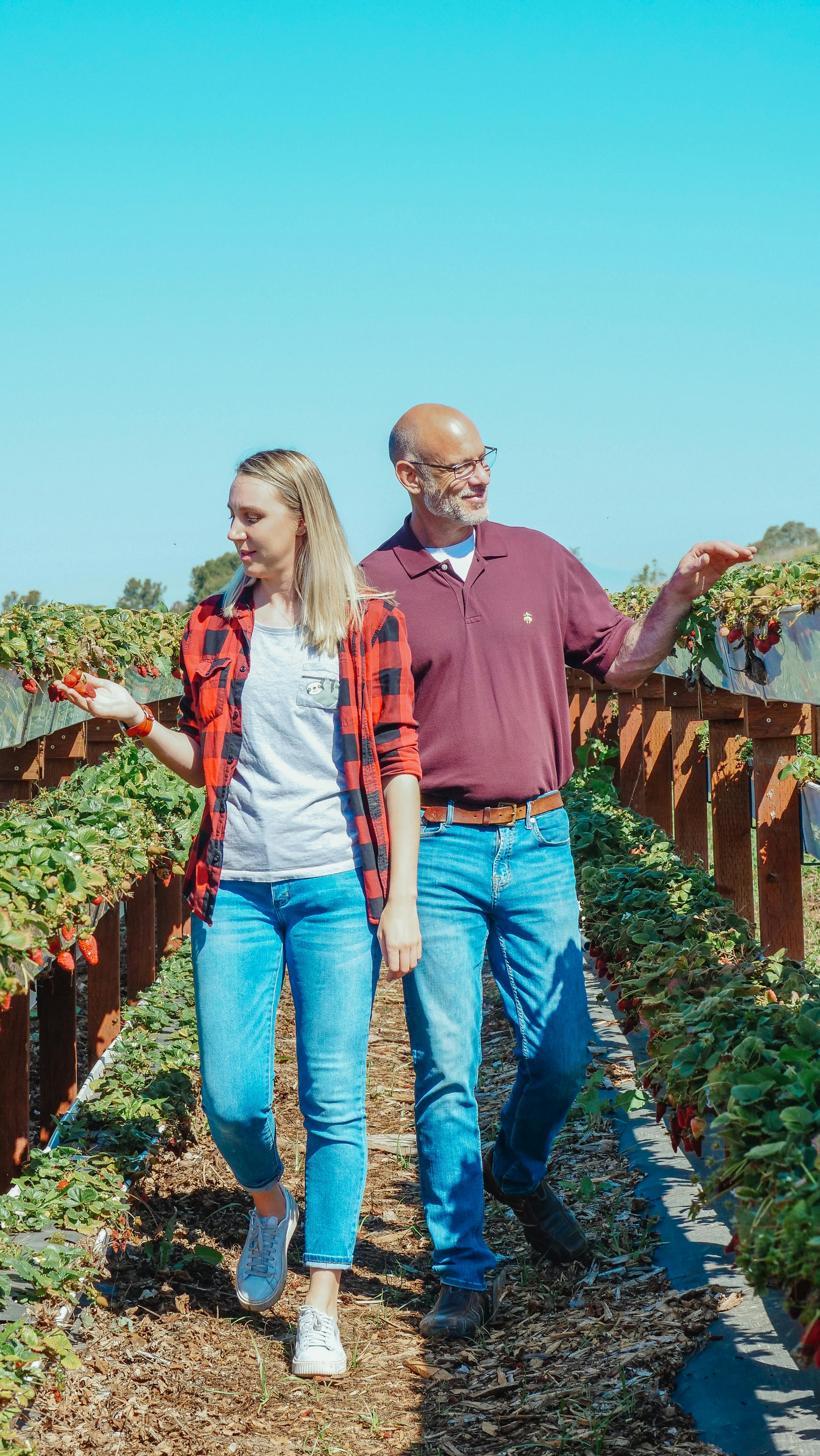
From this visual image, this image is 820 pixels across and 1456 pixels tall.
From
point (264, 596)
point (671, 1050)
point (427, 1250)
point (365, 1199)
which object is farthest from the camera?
point (365, 1199)

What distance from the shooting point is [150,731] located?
306cm

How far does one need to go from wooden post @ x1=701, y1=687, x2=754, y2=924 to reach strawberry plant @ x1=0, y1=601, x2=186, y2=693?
221 centimetres

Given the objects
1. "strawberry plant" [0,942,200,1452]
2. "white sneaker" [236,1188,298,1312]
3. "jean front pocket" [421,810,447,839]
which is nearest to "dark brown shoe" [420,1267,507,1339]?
"white sneaker" [236,1188,298,1312]

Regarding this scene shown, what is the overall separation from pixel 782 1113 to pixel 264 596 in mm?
1821

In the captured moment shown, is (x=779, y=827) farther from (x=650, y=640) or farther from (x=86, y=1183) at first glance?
(x=86, y=1183)

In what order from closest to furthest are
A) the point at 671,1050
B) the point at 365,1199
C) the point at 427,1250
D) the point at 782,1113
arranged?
the point at 782,1113
the point at 671,1050
the point at 427,1250
the point at 365,1199

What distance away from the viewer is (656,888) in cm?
429

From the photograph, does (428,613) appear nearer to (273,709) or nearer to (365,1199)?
(273,709)

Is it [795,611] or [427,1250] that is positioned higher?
[795,611]

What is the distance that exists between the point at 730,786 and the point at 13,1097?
8.60ft

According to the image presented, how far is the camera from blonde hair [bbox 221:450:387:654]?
10.1 feet

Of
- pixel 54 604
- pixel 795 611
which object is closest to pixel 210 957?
pixel 795 611

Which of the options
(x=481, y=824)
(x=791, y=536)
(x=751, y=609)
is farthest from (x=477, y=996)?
(x=791, y=536)

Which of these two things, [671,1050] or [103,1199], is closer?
[671,1050]
